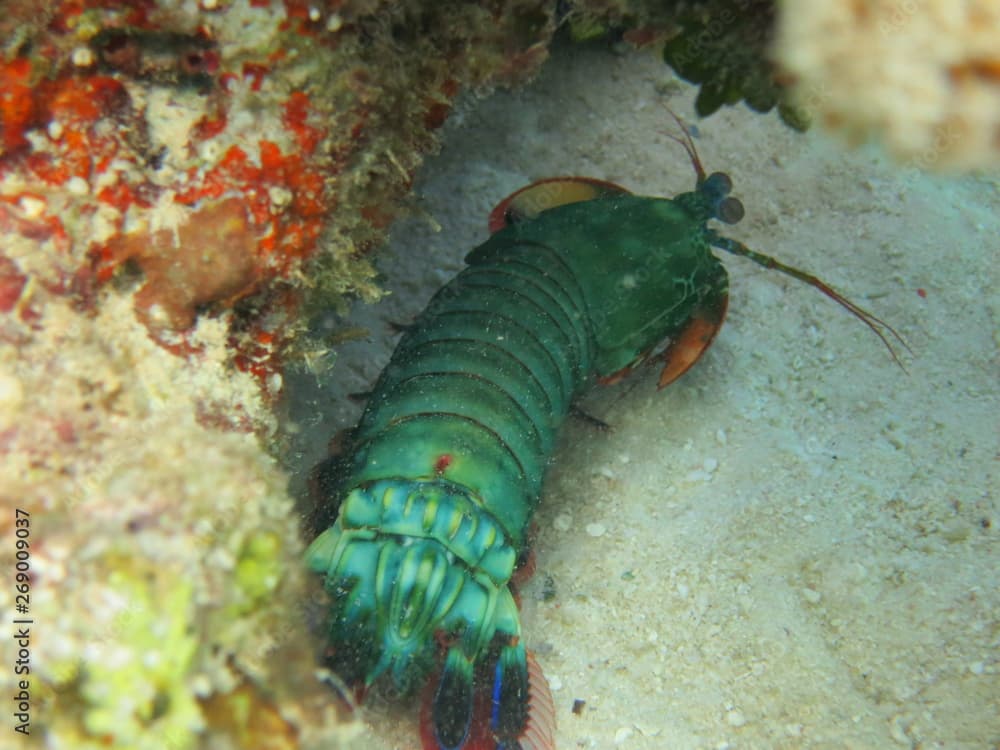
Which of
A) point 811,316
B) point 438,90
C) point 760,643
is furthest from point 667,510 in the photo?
point 438,90

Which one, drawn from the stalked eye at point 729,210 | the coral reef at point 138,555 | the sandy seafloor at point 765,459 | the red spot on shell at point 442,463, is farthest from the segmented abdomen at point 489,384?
the stalked eye at point 729,210

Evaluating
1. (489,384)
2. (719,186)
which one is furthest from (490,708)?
(719,186)

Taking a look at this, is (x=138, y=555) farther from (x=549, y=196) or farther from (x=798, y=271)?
(x=798, y=271)

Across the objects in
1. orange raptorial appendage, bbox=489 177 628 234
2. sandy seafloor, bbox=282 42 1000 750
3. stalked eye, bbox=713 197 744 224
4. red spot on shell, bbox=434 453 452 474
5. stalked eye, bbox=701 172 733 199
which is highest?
orange raptorial appendage, bbox=489 177 628 234

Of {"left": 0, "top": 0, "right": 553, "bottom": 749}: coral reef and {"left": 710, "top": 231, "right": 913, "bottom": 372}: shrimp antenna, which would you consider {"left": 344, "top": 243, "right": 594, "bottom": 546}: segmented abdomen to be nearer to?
{"left": 0, "top": 0, "right": 553, "bottom": 749}: coral reef

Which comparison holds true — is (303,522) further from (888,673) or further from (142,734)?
(888,673)

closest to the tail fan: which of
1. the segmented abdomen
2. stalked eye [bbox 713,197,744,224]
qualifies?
the segmented abdomen
